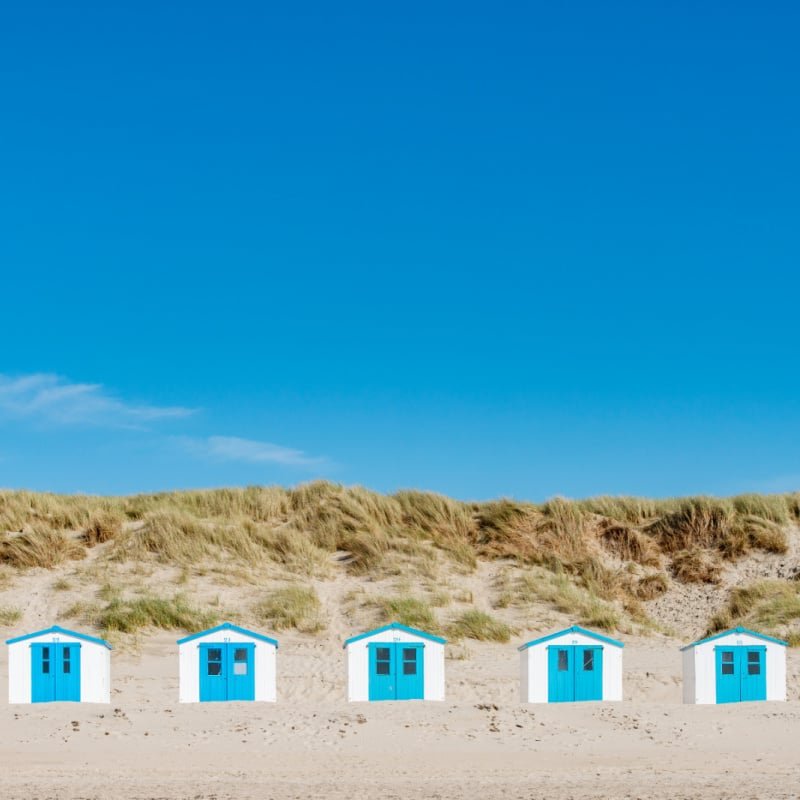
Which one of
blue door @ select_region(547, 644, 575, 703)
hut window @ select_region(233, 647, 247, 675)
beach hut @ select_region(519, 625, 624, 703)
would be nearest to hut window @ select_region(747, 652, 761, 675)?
beach hut @ select_region(519, 625, 624, 703)

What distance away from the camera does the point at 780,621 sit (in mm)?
29344

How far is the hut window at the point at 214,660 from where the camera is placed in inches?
843

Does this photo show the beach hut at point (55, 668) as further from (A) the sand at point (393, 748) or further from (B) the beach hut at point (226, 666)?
(B) the beach hut at point (226, 666)

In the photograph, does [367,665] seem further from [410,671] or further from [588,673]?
[588,673]

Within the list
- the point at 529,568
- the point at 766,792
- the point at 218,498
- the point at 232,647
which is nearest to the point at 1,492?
the point at 218,498

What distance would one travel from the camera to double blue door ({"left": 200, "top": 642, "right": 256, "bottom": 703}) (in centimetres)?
2139

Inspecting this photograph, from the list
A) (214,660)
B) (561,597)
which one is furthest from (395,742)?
(561,597)

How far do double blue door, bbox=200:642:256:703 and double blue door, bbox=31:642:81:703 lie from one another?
1.99 metres

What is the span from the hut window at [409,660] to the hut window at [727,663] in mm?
5042

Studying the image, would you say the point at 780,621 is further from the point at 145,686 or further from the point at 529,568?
the point at 145,686

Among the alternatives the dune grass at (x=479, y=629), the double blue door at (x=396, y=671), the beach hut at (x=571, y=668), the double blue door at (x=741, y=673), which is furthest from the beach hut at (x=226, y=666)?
the double blue door at (x=741, y=673)

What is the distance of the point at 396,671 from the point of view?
21562 mm

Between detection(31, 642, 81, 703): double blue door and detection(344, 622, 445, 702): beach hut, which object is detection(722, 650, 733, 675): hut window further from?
detection(31, 642, 81, 703): double blue door

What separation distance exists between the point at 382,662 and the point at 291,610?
25.4ft
